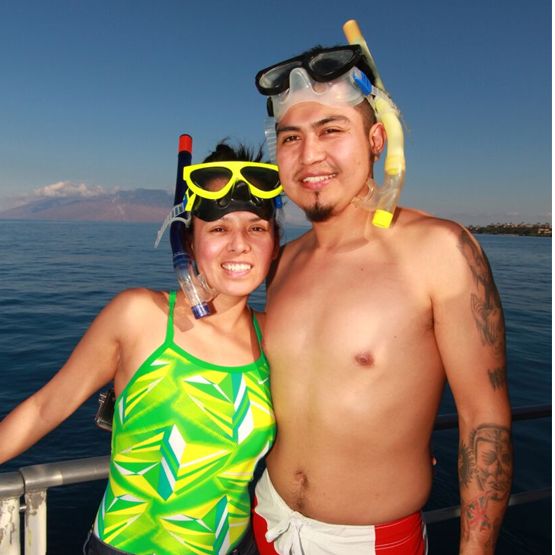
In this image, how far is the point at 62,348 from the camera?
12.4 meters

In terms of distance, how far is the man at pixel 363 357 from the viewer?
1.92m

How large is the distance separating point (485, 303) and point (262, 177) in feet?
3.99

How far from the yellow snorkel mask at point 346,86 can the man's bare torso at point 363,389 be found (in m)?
0.33

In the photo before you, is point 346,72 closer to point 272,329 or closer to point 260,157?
point 260,157

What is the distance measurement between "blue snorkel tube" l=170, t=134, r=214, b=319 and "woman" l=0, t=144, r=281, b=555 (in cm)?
7

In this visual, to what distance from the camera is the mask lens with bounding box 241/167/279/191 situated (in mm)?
2238

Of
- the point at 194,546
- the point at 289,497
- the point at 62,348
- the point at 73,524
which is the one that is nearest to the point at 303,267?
the point at 289,497

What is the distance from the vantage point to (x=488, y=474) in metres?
1.93

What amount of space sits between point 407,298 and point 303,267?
0.72 metres

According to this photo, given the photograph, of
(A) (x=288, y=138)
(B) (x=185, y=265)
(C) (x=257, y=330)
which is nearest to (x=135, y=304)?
(B) (x=185, y=265)

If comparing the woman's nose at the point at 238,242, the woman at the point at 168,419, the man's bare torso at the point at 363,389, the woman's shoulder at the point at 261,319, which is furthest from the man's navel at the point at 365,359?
the woman's nose at the point at 238,242

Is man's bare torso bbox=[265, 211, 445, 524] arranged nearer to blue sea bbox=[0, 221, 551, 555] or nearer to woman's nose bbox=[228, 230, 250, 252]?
woman's nose bbox=[228, 230, 250, 252]

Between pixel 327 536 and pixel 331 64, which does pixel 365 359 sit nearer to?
pixel 327 536

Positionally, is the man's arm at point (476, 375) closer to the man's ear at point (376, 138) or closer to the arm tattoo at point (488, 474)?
the arm tattoo at point (488, 474)
